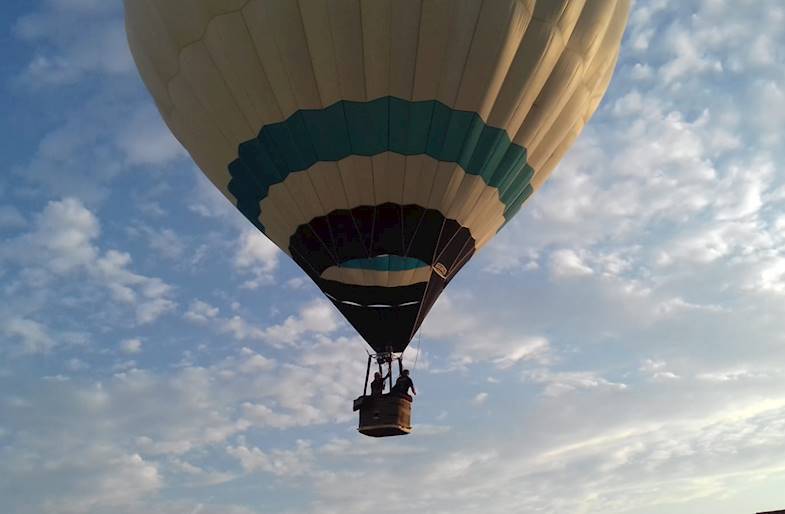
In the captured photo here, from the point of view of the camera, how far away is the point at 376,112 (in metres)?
9.23

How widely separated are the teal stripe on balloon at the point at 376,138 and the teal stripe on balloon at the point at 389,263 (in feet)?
4.91

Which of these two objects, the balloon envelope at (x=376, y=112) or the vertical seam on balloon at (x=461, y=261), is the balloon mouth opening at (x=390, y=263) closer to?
the balloon envelope at (x=376, y=112)

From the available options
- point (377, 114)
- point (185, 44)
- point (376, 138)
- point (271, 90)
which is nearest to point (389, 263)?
point (376, 138)

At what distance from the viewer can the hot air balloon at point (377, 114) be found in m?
8.84

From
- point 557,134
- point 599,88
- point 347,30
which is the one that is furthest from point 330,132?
point 599,88

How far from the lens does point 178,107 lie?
1039 centimetres

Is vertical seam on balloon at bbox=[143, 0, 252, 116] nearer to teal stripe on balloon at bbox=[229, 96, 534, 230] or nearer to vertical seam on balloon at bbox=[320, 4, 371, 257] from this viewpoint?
vertical seam on balloon at bbox=[320, 4, 371, 257]

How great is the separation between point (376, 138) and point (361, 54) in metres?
1.12

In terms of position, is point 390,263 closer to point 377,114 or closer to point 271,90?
point 377,114

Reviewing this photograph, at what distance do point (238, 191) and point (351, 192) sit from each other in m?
2.17

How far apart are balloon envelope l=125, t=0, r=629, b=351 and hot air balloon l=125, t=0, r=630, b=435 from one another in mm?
20

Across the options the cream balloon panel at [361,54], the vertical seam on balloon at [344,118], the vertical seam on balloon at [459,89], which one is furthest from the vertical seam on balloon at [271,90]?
the vertical seam on balloon at [459,89]

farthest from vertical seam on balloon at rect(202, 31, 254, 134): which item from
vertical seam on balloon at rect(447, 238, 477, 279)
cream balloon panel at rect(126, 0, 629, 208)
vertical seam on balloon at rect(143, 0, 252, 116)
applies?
vertical seam on balloon at rect(447, 238, 477, 279)

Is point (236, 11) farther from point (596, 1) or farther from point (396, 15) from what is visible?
point (596, 1)
